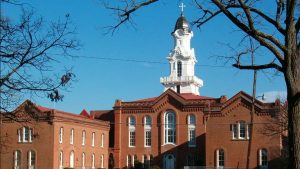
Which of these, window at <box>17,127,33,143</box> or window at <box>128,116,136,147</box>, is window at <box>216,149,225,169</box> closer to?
window at <box>128,116,136,147</box>

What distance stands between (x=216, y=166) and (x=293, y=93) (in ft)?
167

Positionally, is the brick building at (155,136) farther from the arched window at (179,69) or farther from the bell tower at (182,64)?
the arched window at (179,69)

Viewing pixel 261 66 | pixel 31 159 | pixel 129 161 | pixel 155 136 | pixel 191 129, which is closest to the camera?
pixel 261 66

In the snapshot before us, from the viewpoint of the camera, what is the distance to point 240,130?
2354 inches

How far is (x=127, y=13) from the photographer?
10.5 meters

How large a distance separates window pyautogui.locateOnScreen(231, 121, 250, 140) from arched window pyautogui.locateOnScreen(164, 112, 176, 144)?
1123 centimetres

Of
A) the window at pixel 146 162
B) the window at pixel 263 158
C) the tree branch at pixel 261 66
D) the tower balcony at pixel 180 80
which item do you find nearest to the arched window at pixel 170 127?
the window at pixel 146 162

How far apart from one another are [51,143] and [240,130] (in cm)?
1916

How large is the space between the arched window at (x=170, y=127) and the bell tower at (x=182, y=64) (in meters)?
13.1

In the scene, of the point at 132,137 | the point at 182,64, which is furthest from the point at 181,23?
the point at 132,137

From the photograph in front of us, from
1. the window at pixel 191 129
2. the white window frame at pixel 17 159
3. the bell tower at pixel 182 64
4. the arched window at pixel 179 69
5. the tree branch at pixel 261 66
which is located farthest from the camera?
the arched window at pixel 179 69

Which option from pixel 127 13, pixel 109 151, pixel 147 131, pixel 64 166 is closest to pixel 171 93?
pixel 147 131

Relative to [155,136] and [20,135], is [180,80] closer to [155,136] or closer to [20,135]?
[155,136]

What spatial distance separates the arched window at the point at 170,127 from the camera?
69562 mm
